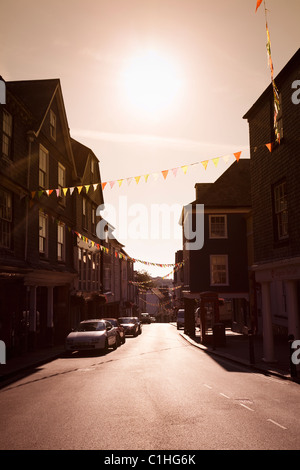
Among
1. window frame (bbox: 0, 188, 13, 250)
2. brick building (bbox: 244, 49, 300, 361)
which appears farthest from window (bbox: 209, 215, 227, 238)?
window frame (bbox: 0, 188, 13, 250)

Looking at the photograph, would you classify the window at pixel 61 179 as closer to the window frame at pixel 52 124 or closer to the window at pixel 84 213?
the window frame at pixel 52 124

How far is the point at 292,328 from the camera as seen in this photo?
15.0 metres

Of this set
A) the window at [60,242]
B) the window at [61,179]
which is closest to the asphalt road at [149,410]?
the window at [60,242]

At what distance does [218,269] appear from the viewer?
35469mm

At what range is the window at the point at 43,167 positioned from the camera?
77.5 ft

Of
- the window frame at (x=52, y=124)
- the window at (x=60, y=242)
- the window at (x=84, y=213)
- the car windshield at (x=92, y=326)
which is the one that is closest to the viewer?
the car windshield at (x=92, y=326)

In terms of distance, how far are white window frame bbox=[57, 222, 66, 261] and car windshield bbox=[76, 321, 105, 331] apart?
566 centimetres

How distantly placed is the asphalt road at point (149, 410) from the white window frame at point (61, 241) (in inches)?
481

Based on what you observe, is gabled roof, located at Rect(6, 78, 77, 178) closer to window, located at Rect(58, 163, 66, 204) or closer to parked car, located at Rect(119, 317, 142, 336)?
window, located at Rect(58, 163, 66, 204)

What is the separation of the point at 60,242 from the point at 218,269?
531 inches

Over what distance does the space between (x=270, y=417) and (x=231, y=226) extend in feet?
92.0

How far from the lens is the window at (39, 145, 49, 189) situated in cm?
2362

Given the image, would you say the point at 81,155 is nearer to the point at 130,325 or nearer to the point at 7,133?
the point at 130,325

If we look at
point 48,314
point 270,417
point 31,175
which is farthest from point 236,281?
point 270,417
